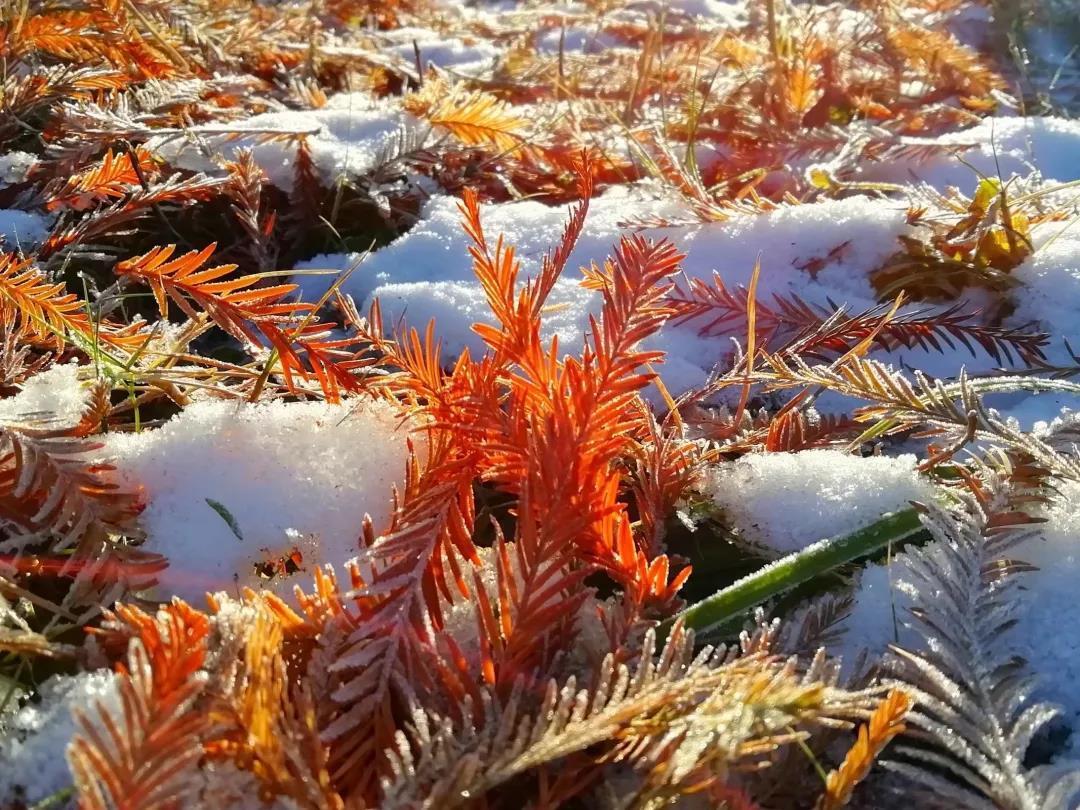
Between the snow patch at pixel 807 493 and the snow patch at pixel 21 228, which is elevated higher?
the snow patch at pixel 21 228

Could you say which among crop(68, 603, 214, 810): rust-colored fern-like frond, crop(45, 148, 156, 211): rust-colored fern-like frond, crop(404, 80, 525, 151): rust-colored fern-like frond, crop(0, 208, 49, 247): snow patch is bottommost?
crop(0, 208, 49, 247): snow patch

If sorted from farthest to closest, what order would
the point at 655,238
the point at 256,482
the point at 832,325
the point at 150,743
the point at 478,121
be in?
the point at 478,121, the point at 655,238, the point at 832,325, the point at 256,482, the point at 150,743

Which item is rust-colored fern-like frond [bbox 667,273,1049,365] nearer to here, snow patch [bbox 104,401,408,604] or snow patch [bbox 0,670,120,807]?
snow patch [bbox 104,401,408,604]

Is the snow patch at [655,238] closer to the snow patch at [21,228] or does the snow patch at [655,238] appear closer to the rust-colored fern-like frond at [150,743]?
the snow patch at [21,228]

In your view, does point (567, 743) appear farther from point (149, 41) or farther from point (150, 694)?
point (149, 41)

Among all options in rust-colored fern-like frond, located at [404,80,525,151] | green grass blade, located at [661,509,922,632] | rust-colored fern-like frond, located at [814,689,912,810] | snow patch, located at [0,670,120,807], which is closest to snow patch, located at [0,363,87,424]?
snow patch, located at [0,670,120,807]

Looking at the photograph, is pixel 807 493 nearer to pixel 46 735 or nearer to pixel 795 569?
pixel 795 569

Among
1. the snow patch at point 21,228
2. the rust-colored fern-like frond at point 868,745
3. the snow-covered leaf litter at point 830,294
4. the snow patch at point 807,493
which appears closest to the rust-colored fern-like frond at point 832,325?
the snow-covered leaf litter at point 830,294

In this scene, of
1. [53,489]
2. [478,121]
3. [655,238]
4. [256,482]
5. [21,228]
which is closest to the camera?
[53,489]

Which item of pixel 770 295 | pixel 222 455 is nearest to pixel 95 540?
pixel 222 455

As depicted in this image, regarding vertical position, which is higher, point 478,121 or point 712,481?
point 478,121

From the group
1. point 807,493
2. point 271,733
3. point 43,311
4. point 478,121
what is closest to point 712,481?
point 807,493
